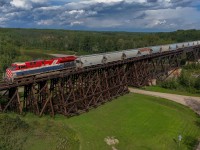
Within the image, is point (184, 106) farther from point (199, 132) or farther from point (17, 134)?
point (17, 134)

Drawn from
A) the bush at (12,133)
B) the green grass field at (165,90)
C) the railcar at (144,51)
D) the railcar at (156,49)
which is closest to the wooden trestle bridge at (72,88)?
the railcar at (144,51)

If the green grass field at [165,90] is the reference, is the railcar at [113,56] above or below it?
above

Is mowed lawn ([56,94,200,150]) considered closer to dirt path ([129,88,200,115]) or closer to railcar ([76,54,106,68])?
dirt path ([129,88,200,115])

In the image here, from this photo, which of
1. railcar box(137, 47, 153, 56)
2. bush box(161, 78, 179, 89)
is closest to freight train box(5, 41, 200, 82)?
railcar box(137, 47, 153, 56)

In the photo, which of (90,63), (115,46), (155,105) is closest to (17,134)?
(90,63)

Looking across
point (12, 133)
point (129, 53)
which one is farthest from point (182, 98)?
point (12, 133)

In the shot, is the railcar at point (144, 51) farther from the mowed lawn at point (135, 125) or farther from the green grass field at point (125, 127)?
the green grass field at point (125, 127)
